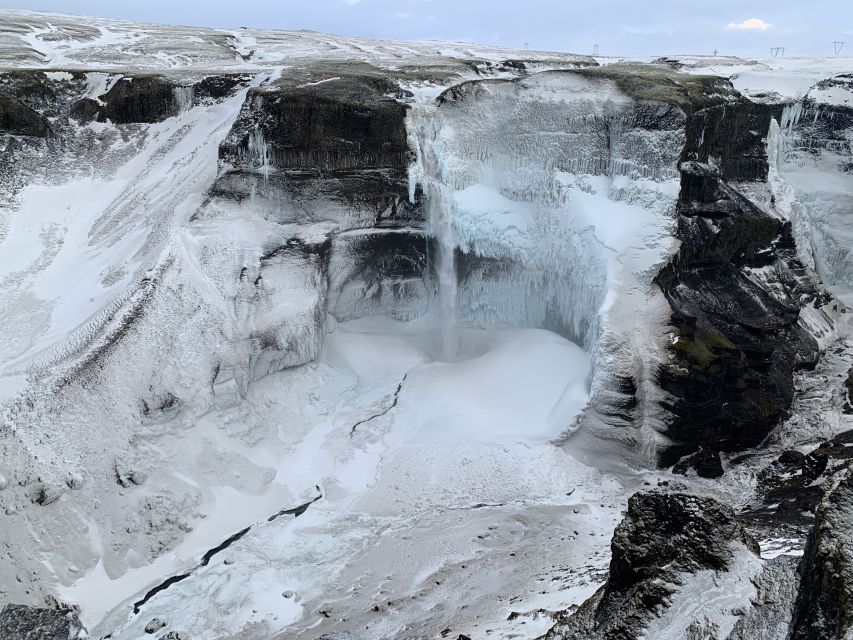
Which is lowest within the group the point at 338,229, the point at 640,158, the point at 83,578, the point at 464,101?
the point at 83,578

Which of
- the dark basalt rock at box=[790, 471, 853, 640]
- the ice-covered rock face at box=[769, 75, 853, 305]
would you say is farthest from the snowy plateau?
the dark basalt rock at box=[790, 471, 853, 640]

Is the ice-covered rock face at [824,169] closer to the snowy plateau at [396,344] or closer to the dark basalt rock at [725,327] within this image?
the snowy plateau at [396,344]

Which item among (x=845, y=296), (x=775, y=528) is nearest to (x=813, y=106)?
(x=845, y=296)

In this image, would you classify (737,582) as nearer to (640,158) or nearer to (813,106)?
(640,158)

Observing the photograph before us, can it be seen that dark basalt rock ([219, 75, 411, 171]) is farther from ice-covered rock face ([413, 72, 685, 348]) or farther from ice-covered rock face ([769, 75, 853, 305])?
ice-covered rock face ([769, 75, 853, 305])

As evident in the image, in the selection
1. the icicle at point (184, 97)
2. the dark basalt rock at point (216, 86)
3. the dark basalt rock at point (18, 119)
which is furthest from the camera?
the dark basalt rock at point (216, 86)

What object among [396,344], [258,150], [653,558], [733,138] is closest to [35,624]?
[653,558]

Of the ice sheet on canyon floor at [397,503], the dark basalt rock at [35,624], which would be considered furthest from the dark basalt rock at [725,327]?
the dark basalt rock at [35,624]
